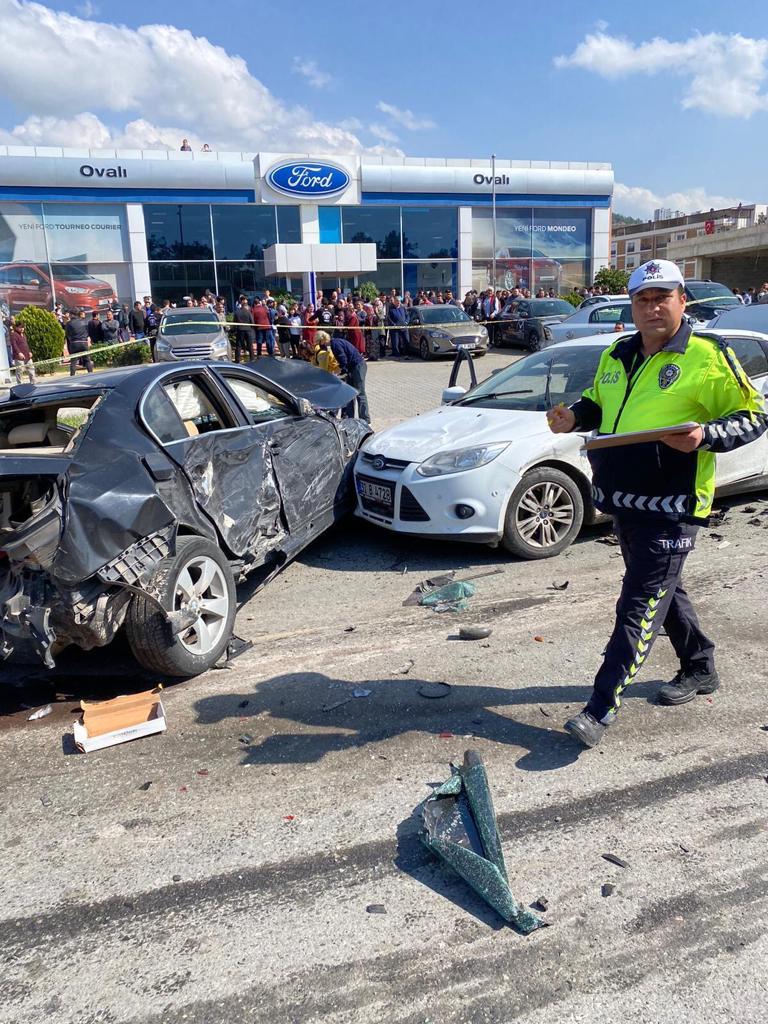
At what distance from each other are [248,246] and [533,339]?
1320 cm

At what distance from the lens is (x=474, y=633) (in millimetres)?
4934

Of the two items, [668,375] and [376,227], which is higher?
[376,227]

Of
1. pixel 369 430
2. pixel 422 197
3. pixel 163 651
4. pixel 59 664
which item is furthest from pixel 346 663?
pixel 422 197

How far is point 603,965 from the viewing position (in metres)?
2.46

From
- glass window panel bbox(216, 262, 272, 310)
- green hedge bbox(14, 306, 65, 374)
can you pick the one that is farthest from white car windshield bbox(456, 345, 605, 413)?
glass window panel bbox(216, 262, 272, 310)

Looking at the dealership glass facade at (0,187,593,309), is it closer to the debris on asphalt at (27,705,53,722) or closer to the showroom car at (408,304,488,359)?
the showroom car at (408,304,488,359)

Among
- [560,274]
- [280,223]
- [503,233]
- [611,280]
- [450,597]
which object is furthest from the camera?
[560,274]

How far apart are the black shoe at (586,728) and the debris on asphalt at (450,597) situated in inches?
73.8

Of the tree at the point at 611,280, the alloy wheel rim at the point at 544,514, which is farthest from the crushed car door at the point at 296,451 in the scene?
the tree at the point at 611,280

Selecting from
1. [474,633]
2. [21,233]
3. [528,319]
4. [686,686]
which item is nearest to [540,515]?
[474,633]

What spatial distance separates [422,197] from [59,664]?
31.0 meters

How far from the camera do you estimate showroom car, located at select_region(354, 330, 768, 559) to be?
6086 mm

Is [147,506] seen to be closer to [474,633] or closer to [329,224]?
[474,633]

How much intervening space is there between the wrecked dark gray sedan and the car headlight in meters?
0.93
